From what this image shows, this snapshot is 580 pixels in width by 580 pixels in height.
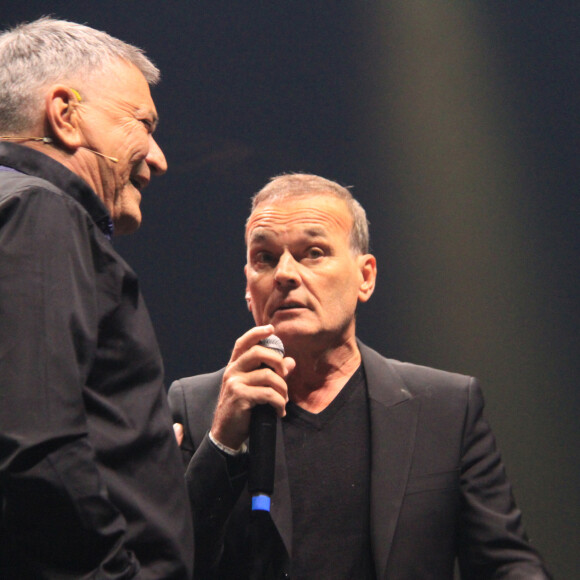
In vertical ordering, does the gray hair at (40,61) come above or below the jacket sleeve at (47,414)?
above

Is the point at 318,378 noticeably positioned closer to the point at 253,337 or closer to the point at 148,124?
the point at 253,337

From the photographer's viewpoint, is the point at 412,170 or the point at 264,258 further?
the point at 412,170

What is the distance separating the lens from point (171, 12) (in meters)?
2.96

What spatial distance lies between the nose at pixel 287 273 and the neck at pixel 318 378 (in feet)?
0.65

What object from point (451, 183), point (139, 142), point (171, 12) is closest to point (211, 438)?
point (139, 142)

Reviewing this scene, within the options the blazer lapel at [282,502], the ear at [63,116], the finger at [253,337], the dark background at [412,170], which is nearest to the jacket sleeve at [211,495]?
the blazer lapel at [282,502]

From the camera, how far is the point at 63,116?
127cm

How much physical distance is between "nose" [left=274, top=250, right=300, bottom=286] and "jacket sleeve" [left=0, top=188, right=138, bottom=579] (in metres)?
0.95


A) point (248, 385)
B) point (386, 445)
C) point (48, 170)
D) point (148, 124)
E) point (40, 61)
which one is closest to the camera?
point (48, 170)

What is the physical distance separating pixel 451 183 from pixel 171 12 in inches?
50.5

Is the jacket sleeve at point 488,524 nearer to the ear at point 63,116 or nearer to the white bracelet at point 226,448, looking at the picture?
the white bracelet at point 226,448

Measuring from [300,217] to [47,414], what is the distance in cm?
119

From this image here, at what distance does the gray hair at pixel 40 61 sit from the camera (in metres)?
1.27

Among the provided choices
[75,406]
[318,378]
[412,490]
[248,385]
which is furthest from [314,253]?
[75,406]
